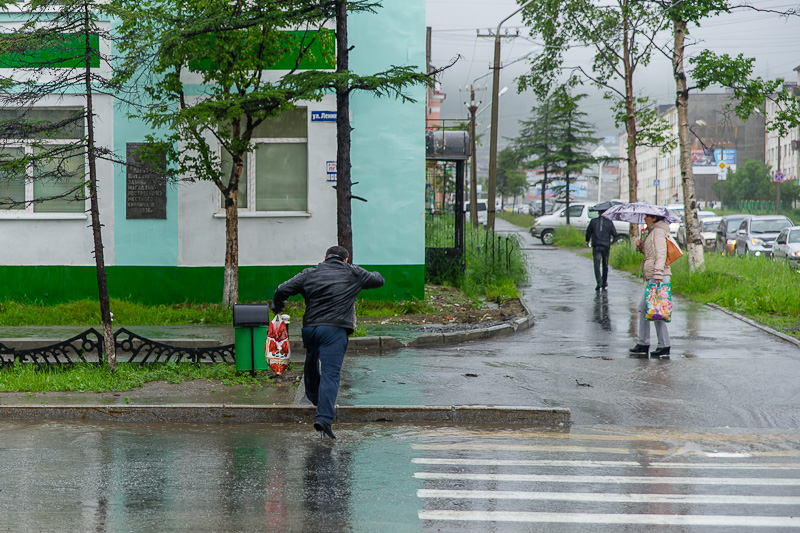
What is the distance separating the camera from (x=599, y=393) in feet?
29.6

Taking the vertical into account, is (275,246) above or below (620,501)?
above

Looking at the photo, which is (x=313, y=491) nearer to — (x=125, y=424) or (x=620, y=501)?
(x=620, y=501)

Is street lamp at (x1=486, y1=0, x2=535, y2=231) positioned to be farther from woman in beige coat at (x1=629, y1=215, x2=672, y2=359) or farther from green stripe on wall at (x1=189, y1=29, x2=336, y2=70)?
woman in beige coat at (x1=629, y1=215, x2=672, y2=359)

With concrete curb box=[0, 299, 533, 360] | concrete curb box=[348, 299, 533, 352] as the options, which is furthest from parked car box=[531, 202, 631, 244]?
concrete curb box=[0, 299, 533, 360]

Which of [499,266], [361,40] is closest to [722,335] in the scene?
[499,266]

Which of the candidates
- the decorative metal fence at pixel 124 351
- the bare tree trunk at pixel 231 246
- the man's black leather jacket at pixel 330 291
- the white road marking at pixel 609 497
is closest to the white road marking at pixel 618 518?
the white road marking at pixel 609 497

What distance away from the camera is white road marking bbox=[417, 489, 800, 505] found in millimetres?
5395

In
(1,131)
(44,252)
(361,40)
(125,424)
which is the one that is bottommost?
(125,424)

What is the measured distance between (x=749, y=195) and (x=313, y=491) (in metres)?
79.8

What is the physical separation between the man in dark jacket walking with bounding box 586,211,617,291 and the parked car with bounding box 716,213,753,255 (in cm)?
1384

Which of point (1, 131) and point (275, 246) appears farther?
point (275, 246)

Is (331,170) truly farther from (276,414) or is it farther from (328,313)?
(328,313)

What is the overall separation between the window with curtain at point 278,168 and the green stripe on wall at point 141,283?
1215 millimetres

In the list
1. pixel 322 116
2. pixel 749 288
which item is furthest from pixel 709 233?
pixel 322 116
